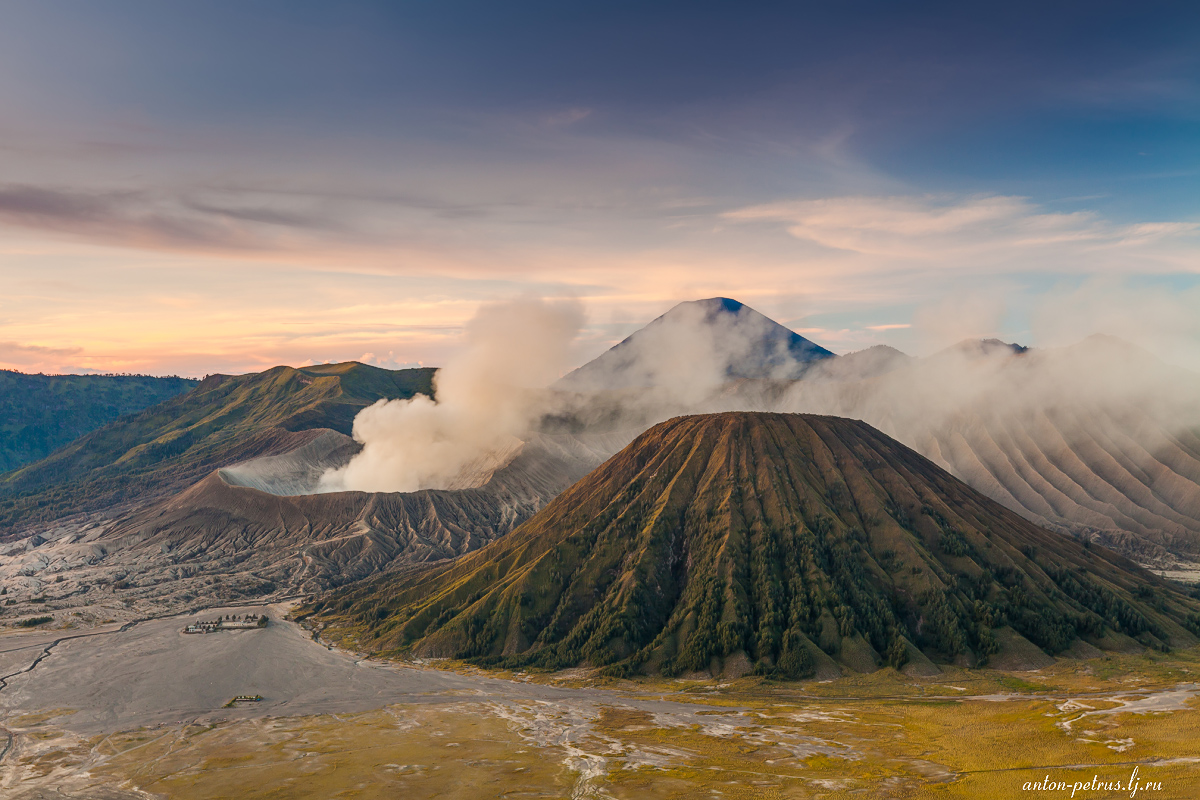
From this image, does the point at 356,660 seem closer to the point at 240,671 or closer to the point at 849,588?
the point at 240,671

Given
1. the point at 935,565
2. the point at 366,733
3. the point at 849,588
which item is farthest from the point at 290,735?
the point at 935,565

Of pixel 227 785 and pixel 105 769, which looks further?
pixel 105 769

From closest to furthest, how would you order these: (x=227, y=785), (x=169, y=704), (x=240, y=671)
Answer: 1. (x=227, y=785)
2. (x=169, y=704)
3. (x=240, y=671)

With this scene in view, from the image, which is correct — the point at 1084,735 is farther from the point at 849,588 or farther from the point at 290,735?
the point at 290,735

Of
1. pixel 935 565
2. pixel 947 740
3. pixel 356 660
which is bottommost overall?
pixel 356 660

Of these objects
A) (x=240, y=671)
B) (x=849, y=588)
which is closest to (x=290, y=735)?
(x=240, y=671)

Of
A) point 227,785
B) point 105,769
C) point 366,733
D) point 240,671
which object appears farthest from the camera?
point 240,671

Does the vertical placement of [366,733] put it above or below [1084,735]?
below

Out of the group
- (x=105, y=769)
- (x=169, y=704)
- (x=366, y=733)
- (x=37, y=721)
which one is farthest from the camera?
(x=169, y=704)

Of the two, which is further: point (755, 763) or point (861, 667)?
point (861, 667)
